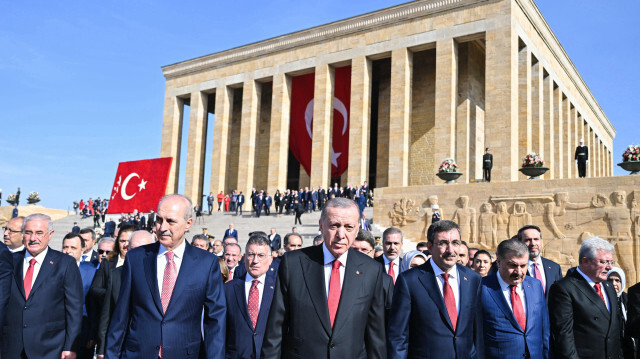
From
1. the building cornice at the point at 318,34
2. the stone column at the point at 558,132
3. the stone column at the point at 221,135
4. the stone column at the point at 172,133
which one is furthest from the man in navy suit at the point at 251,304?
the stone column at the point at 172,133

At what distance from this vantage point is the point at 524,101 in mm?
24672

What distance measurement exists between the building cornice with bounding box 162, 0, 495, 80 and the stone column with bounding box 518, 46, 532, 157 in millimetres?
3702

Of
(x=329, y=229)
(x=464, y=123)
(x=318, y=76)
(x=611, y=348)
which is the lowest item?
Answer: (x=611, y=348)

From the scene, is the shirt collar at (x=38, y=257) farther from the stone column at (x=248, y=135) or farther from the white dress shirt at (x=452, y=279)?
the stone column at (x=248, y=135)

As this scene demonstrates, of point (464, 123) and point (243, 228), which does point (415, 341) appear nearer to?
point (243, 228)

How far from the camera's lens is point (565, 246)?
14.9 metres

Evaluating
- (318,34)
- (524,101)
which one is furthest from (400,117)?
(318,34)

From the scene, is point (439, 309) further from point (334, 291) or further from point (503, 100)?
point (503, 100)

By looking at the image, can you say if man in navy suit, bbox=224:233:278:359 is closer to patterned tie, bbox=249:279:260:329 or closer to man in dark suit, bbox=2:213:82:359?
patterned tie, bbox=249:279:260:329

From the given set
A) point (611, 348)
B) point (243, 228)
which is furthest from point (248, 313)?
point (243, 228)

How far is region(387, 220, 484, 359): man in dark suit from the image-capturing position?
3414mm

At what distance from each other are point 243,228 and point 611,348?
718 inches

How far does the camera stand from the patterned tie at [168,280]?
10.8 feet

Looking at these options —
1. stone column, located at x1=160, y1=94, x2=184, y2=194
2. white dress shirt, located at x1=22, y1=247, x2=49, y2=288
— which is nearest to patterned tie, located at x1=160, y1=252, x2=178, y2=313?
white dress shirt, located at x1=22, y1=247, x2=49, y2=288
